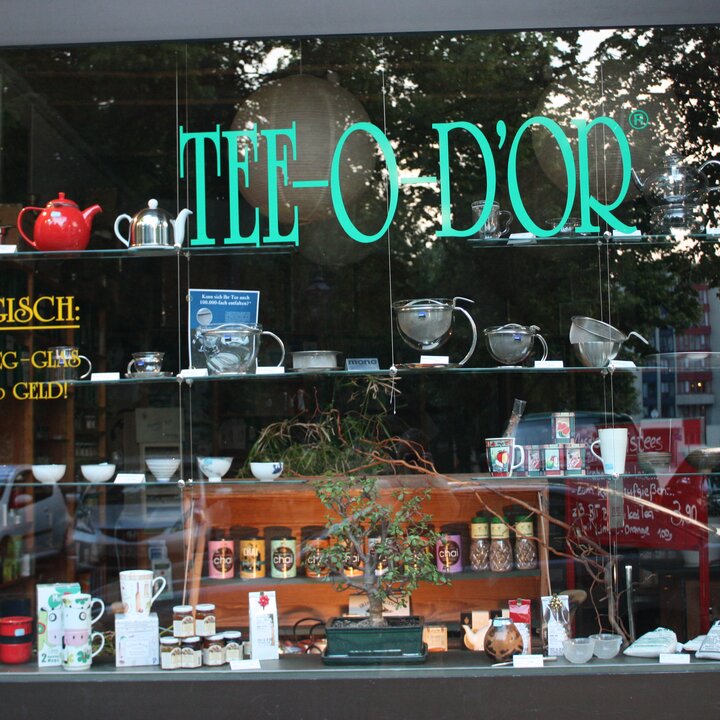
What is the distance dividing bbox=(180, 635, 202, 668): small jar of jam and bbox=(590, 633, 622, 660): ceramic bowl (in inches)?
56.2

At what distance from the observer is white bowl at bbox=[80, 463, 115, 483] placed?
4242 mm

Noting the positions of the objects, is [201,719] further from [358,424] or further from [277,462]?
[358,424]

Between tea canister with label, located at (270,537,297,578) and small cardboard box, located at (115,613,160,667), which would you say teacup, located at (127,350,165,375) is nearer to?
tea canister with label, located at (270,537,297,578)

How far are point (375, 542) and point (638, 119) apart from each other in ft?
7.06

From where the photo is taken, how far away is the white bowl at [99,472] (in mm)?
4242

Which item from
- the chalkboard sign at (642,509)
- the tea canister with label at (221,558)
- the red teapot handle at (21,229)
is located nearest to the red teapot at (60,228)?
the red teapot handle at (21,229)

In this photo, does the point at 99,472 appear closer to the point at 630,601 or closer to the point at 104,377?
the point at 104,377

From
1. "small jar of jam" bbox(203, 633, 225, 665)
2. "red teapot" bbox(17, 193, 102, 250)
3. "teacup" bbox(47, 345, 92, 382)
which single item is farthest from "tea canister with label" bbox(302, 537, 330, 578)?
"red teapot" bbox(17, 193, 102, 250)

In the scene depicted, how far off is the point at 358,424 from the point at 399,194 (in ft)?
3.46

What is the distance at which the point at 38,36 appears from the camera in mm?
3963

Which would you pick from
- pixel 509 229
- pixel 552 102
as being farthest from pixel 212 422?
pixel 552 102

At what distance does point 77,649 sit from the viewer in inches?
145

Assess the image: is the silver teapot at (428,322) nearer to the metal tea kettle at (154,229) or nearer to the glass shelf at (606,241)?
the glass shelf at (606,241)

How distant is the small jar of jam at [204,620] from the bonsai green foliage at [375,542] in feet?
1.54
